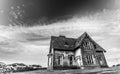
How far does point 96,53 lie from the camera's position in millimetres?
22250

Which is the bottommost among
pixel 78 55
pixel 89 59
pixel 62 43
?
pixel 89 59

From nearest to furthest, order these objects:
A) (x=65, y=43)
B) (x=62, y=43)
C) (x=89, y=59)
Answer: (x=89, y=59), (x=62, y=43), (x=65, y=43)

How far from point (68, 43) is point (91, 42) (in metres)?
6.15

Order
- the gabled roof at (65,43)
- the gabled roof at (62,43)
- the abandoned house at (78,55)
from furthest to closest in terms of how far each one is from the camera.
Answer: the gabled roof at (62,43)
the gabled roof at (65,43)
the abandoned house at (78,55)

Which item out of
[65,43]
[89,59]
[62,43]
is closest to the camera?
[89,59]

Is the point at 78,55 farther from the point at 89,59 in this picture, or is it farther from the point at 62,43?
the point at 62,43

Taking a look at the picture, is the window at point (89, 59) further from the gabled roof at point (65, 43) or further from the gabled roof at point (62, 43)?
the gabled roof at point (62, 43)

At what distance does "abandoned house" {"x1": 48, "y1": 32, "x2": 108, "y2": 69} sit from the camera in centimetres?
1984

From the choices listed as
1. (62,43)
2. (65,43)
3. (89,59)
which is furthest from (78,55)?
(62,43)

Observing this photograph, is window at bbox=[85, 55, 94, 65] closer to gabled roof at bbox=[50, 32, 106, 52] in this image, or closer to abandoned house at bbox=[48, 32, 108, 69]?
abandoned house at bbox=[48, 32, 108, 69]

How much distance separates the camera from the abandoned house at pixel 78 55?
65.1 ft

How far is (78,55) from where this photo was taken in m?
20.8

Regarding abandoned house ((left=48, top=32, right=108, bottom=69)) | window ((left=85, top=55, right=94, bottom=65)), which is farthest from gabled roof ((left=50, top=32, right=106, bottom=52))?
window ((left=85, top=55, right=94, bottom=65))

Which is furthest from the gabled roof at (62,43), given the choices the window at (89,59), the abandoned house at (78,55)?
the window at (89,59)
